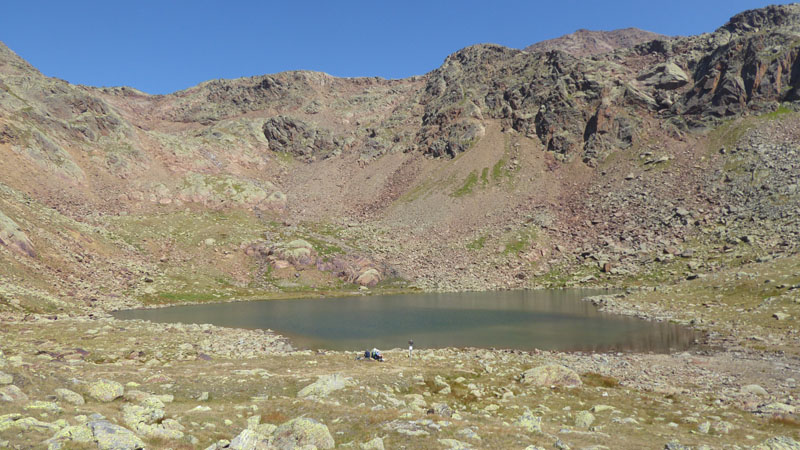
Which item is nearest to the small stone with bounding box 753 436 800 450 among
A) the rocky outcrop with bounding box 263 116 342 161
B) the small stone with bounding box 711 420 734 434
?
the small stone with bounding box 711 420 734 434

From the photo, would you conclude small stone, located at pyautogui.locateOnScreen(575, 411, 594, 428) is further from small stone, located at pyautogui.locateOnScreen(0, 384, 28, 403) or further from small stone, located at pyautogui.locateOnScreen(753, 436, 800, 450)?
small stone, located at pyautogui.locateOnScreen(0, 384, 28, 403)

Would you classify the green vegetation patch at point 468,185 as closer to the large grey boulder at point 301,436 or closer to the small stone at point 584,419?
the small stone at point 584,419

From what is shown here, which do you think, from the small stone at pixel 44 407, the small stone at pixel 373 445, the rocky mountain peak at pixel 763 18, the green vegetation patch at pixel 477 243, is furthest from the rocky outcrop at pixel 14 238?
the rocky mountain peak at pixel 763 18


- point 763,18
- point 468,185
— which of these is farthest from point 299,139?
point 763,18

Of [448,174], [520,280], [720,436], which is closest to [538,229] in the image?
[520,280]

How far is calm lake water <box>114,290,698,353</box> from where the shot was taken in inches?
1790

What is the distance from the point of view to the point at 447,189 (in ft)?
457

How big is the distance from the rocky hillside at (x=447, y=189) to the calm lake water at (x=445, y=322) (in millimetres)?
14680

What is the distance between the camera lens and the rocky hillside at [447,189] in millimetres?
81438

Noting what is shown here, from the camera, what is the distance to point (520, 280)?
100m

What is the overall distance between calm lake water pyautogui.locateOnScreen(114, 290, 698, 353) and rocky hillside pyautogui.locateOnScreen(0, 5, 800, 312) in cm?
1468

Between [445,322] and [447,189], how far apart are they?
85746 mm

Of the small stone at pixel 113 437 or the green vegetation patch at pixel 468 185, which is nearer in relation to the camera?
the small stone at pixel 113 437

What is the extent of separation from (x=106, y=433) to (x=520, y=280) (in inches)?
3814
